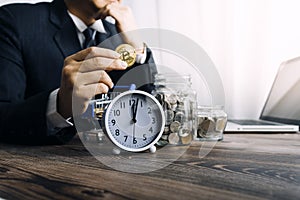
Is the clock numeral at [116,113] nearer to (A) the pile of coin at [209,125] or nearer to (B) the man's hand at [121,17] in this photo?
(A) the pile of coin at [209,125]

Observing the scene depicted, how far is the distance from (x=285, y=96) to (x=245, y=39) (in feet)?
1.10

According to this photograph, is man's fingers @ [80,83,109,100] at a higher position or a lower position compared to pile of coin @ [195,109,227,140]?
higher

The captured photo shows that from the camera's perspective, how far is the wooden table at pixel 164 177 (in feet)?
1.42

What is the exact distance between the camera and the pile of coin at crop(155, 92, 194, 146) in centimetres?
81

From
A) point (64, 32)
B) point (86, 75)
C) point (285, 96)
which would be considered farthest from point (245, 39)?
point (86, 75)

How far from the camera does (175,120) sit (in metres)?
0.81

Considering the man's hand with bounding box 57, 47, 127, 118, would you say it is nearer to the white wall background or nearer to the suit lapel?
the suit lapel

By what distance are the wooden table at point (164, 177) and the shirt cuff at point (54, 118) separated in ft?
0.47

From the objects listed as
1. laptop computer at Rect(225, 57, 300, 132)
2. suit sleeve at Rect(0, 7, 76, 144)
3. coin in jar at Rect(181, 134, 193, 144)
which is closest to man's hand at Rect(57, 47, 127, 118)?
suit sleeve at Rect(0, 7, 76, 144)

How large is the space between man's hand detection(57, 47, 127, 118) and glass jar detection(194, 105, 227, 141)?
0.29m

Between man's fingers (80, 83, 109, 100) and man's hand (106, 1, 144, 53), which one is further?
man's hand (106, 1, 144, 53)

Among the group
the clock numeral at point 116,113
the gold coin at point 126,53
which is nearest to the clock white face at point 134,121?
the clock numeral at point 116,113

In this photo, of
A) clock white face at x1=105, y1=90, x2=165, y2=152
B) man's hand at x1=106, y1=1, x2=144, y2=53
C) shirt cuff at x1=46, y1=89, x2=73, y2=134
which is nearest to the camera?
clock white face at x1=105, y1=90, x2=165, y2=152

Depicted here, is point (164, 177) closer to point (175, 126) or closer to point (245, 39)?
point (175, 126)
